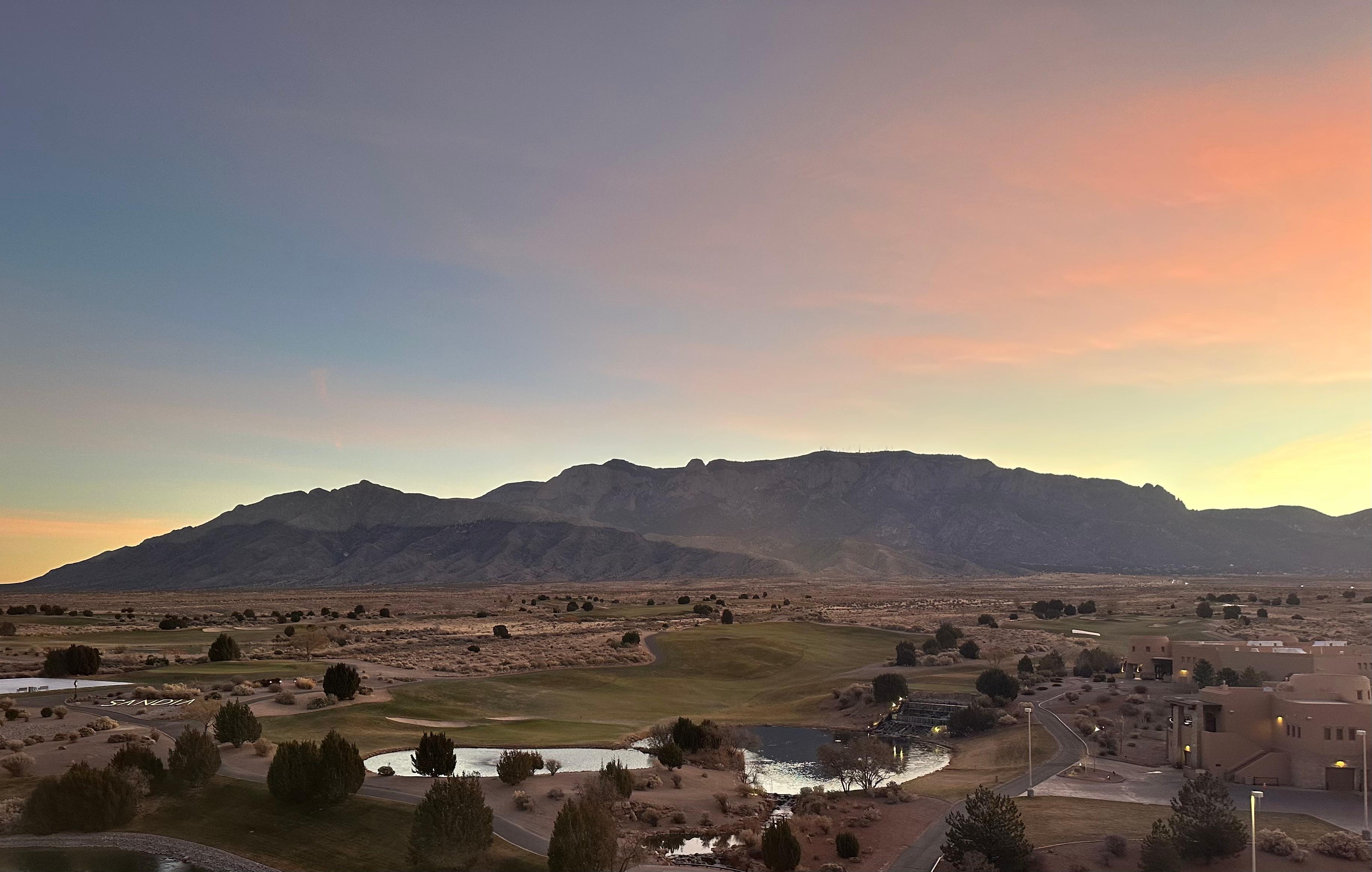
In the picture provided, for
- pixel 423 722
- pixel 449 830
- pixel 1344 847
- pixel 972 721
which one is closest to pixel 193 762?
pixel 449 830

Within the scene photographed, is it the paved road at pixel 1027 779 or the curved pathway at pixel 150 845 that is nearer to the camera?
the curved pathway at pixel 150 845

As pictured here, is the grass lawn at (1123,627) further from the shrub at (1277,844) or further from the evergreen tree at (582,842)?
the evergreen tree at (582,842)

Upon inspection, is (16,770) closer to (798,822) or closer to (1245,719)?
(798,822)

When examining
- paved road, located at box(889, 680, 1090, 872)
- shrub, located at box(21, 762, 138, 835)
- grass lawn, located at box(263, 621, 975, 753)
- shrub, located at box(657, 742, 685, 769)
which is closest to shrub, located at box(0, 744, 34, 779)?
shrub, located at box(21, 762, 138, 835)

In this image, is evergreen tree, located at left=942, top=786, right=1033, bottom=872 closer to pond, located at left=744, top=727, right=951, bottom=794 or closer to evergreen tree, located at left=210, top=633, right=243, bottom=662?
pond, located at left=744, top=727, right=951, bottom=794

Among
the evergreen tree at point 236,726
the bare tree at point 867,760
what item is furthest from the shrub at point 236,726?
the bare tree at point 867,760
